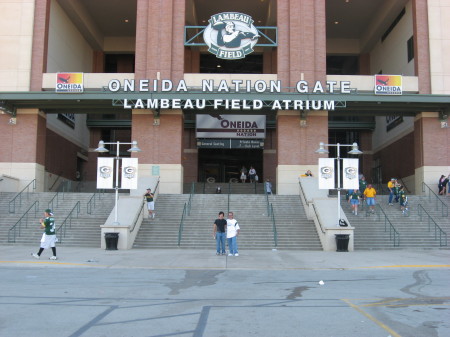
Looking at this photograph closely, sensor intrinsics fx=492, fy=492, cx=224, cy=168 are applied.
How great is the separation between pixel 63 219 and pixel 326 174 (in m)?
12.7

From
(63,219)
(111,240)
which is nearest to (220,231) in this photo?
(111,240)

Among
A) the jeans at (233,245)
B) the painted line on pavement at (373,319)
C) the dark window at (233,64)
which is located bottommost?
the painted line on pavement at (373,319)

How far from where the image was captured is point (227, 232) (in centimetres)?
1784

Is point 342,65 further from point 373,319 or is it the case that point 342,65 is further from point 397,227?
point 373,319

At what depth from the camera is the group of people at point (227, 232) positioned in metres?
17.8

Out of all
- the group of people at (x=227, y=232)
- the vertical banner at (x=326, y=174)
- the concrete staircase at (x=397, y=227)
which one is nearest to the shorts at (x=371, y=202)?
the concrete staircase at (x=397, y=227)

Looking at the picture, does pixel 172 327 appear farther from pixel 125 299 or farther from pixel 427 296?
pixel 427 296

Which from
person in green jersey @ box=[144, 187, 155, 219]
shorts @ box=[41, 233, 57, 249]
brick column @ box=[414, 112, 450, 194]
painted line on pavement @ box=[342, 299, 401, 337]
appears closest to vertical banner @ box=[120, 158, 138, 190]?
person in green jersey @ box=[144, 187, 155, 219]

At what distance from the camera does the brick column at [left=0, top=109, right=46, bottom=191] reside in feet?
104

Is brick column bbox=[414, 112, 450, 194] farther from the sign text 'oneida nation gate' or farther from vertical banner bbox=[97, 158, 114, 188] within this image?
vertical banner bbox=[97, 158, 114, 188]

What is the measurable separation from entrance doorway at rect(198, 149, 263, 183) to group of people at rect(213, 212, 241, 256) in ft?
80.4

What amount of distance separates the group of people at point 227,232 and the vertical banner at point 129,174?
4.68 meters

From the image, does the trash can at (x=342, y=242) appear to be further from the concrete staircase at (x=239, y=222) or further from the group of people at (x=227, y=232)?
the group of people at (x=227, y=232)

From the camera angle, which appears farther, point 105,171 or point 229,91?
point 229,91
